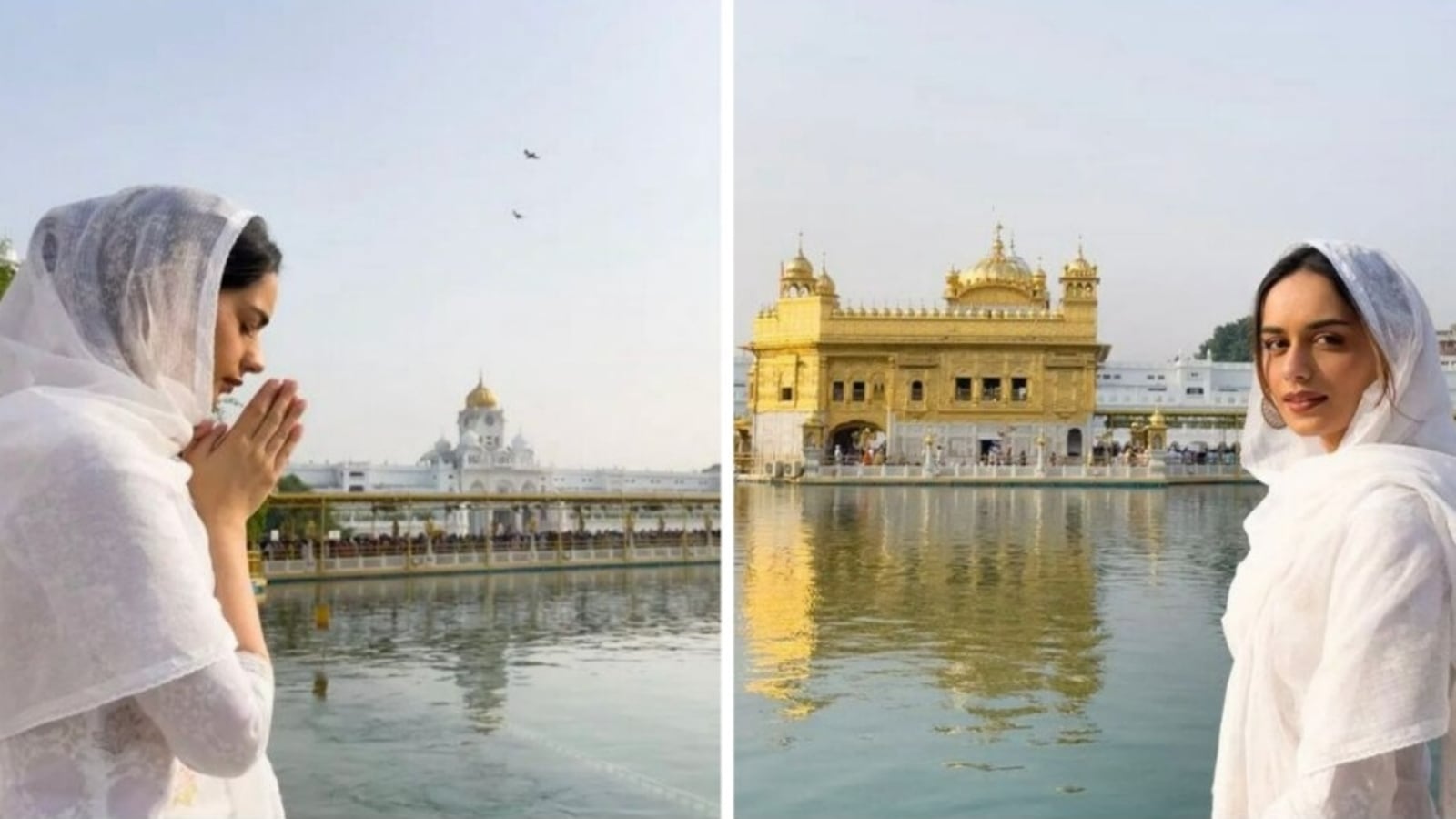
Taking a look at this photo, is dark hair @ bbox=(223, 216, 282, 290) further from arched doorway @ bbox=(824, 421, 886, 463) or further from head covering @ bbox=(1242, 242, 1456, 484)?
arched doorway @ bbox=(824, 421, 886, 463)

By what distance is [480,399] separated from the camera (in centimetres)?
1334

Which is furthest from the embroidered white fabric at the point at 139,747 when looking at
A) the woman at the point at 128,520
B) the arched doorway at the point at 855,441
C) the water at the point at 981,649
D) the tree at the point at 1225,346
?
the arched doorway at the point at 855,441

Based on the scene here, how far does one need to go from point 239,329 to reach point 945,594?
901cm

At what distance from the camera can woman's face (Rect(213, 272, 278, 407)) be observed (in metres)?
0.59

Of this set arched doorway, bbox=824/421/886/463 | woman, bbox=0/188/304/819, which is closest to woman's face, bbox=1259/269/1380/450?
woman, bbox=0/188/304/819

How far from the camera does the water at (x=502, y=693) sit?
9.19m

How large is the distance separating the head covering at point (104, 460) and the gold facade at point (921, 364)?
41.4 feet

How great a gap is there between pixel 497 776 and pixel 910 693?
3.87 meters

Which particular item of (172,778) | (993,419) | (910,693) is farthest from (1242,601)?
(993,419)

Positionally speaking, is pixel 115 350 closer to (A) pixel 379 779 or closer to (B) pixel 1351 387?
(B) pixel 1351 387

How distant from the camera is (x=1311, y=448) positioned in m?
0.70

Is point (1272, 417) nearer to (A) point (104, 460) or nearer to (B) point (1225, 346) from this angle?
(A) point (104, 460)

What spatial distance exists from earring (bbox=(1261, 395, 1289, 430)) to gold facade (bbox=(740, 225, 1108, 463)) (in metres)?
12.4

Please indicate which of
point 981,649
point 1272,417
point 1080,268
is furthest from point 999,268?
point 1272,417
